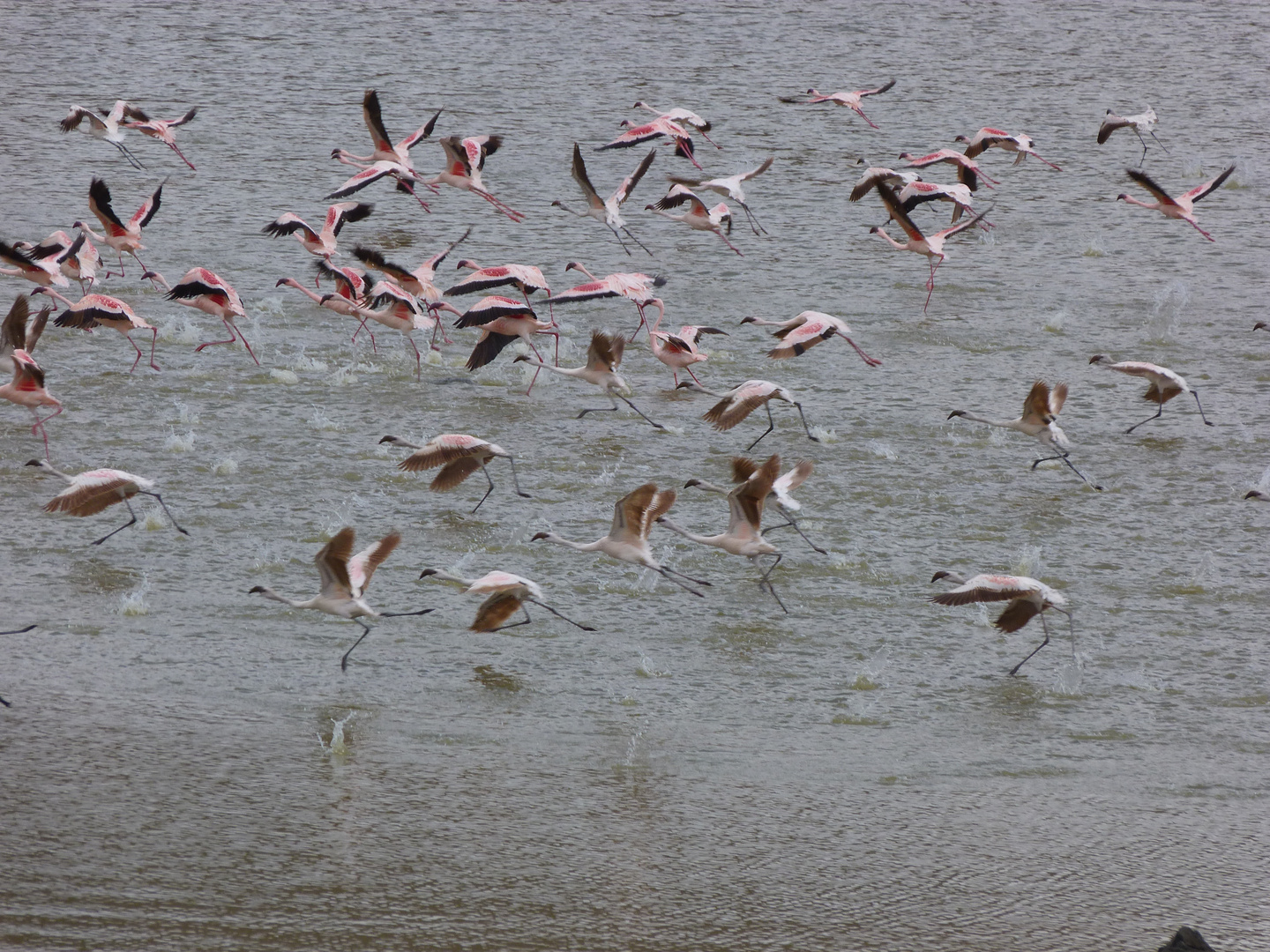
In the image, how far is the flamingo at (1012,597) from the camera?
6473mm

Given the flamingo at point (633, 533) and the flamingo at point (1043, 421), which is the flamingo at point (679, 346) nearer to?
the flamingo at point (1043, 421)

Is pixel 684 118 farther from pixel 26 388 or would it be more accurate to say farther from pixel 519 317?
pixel 26 388

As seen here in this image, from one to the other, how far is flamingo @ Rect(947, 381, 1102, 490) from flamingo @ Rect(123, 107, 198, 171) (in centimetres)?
699

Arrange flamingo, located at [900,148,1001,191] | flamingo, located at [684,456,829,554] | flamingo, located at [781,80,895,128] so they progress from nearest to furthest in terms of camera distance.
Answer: flamingo, located at [684,456,829,554]
flamingo, located at [900,148,1001,191]
flamingo, located at [781,80,895,128]

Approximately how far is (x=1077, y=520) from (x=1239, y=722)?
187cm

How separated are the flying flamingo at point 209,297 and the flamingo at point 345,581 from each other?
3.33m

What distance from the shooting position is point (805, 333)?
909 centimetres

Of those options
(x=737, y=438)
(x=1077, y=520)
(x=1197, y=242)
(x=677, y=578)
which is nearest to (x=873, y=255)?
(x=1197, y=242)

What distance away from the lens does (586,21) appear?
16.5 m

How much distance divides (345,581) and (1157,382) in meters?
4.97

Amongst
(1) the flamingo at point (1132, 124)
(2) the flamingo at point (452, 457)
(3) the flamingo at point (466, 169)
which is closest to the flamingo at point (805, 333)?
(2) the flamingo at point (452, 457)

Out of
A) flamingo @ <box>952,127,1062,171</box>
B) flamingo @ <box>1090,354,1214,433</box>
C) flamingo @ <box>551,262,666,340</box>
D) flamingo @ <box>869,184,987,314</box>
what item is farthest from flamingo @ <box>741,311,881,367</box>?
flamingo @ <box>952,127,1062,171</box>

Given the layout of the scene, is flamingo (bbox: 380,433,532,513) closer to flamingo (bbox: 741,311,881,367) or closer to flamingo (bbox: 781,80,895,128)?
flamingo (bbox: 741,311,881,367)

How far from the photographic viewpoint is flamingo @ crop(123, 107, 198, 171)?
39.7 feet
